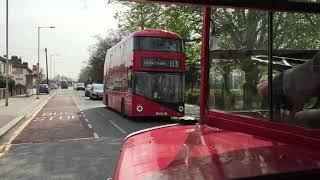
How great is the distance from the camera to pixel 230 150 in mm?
2271

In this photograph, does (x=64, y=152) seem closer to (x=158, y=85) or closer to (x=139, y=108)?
(x=139, y=108)

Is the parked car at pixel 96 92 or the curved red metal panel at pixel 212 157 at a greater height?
the curved red metal panel at pixel 212 157

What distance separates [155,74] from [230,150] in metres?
21.5

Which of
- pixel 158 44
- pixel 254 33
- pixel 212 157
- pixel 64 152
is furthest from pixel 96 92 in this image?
pixel 212 157

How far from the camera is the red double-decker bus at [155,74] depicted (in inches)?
925

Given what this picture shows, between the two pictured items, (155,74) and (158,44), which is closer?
(158,44)

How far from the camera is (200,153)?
225 cm

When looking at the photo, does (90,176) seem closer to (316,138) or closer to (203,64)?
(203,64)

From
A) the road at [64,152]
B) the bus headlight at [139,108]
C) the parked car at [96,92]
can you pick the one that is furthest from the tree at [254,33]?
the parked car at [96,92]

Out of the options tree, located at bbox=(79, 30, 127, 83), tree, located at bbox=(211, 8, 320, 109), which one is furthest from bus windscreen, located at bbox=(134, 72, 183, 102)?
tree, located at bbox=(79, 30, 127, 83)

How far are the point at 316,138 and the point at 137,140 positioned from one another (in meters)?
1.22

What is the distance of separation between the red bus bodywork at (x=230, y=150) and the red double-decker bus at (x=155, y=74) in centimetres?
2014

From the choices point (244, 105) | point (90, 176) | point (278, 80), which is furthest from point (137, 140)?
point (90, 176)

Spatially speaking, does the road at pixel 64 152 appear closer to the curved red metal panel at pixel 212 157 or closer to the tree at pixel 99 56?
the curved red metal panel at pixel 212 157
